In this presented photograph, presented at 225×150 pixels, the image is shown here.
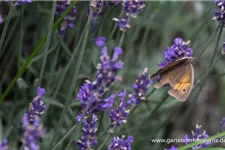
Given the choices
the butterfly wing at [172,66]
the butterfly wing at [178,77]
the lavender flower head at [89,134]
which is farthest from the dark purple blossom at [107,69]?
the butterfly wing at [178,77]

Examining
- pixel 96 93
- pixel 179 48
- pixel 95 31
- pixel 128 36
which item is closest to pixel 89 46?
pixel 95 31

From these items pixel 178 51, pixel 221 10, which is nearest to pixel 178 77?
pixel 178 51

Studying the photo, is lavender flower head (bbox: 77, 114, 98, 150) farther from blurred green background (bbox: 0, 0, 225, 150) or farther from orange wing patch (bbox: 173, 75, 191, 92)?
orange wing patch (bbox: 173, 75, 191, 92)

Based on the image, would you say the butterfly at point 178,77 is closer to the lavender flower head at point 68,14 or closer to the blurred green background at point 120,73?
the blurred green background at point 120,73

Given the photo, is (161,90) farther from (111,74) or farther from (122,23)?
(111,74)

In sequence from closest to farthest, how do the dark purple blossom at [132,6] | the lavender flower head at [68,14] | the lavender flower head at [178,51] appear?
the dark purple blossom at [132,6]
the lavender flower head at [178,51]
the lavender flower head at [68,14]
